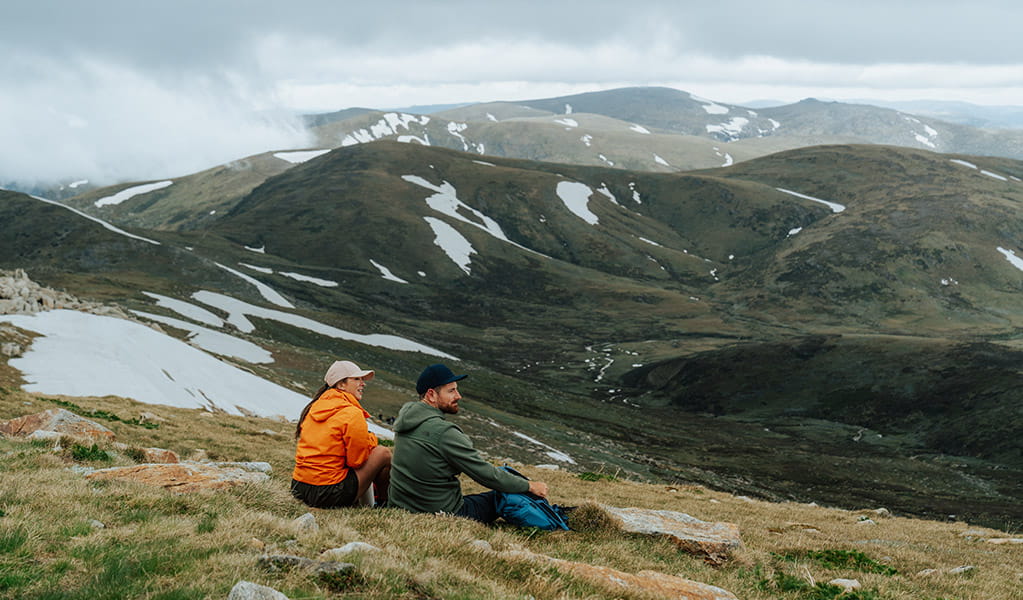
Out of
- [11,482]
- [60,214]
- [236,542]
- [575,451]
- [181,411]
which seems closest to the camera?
[236,542]

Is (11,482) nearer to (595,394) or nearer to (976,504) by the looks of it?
(976,504)

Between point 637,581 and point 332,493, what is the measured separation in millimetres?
5504

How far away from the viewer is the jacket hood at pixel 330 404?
37.8ft

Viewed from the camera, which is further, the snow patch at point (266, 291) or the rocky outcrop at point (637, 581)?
the snow patch at point (266, 291)

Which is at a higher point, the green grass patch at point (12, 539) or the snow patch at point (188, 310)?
the green grass patch at point (12, 539)

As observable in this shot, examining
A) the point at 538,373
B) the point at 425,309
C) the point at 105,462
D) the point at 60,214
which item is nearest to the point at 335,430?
the point at 105,462

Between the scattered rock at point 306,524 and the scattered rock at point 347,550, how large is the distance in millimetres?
1210

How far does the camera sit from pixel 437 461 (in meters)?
11.4

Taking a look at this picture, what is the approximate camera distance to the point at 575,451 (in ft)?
217

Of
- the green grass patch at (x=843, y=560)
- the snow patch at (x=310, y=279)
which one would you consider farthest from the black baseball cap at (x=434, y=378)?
the snow patch at (x=310, y=279)

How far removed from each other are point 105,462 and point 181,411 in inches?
893

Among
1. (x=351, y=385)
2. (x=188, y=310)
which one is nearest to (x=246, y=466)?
(x=351, y=385)

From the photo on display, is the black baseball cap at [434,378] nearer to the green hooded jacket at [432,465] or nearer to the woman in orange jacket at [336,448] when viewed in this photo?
the green hooded jacket at [432,465]

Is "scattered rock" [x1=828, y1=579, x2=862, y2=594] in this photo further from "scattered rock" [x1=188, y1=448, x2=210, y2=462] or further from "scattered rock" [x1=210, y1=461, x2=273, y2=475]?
"scattered rock" [x1=188, y1=448, x2=210, y2=462]
